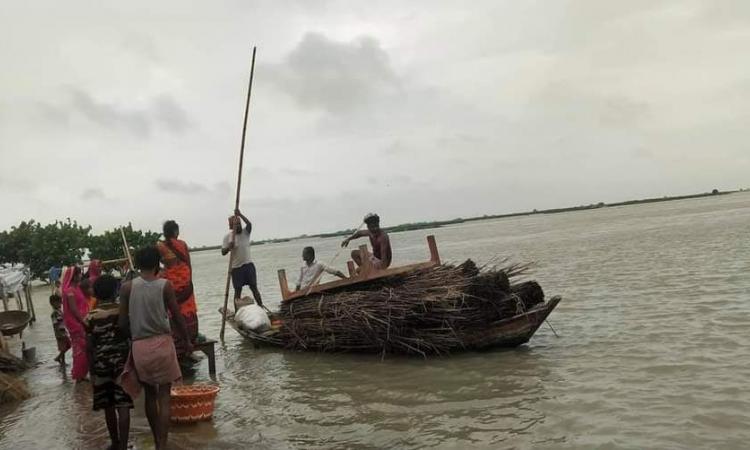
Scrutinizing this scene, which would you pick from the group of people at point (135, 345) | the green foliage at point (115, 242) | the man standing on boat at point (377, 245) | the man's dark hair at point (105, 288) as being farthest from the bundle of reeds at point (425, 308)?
the green foliage at point (115, 242)

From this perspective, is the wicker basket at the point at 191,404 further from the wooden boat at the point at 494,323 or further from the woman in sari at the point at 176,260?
the wooden boat at the point at 494,323

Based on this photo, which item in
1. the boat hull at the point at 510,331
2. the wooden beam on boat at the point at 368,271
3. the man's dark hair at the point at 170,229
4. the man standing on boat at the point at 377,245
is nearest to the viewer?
the man's dark hair at the point at 170,229

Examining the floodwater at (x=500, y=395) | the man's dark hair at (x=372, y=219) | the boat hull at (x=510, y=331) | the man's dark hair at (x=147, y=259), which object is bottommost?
the floodwater at (x=500, y=395)

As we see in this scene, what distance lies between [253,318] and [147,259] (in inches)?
219

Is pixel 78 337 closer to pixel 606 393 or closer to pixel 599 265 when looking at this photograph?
pixel 606 393

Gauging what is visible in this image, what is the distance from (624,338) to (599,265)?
10.0 meters

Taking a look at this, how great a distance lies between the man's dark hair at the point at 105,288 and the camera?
193 inches

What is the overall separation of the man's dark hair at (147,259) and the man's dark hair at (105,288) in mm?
760

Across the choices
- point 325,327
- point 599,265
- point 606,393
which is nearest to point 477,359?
point 606,393

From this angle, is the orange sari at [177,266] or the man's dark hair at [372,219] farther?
the man's dark hair at [372,219]

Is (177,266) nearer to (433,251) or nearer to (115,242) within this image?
(433,251)

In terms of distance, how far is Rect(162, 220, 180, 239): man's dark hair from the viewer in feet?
22.9

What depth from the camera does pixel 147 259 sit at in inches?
171

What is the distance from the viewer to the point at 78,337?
24.1ft
